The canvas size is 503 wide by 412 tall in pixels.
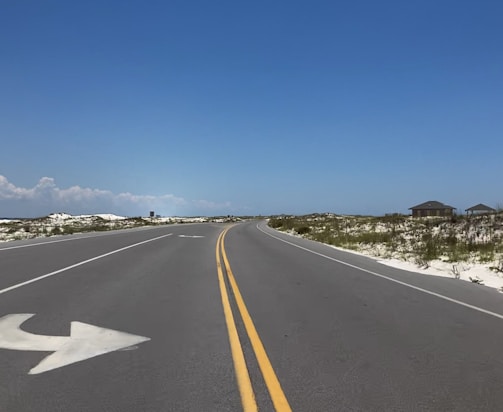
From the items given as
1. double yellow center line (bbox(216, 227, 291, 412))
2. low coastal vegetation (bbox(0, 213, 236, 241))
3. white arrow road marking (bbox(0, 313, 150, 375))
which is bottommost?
double yellow center line (bbox(216, 227, 291, 412))

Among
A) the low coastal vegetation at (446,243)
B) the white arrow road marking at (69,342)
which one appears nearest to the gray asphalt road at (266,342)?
the white arrow road marking at (69,342)

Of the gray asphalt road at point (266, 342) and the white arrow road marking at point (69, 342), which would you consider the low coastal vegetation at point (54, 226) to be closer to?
the gray asphalt road at point (266, 342)

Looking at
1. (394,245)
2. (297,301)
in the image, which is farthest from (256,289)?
(394,245)

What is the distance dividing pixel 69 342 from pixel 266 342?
2.63 m

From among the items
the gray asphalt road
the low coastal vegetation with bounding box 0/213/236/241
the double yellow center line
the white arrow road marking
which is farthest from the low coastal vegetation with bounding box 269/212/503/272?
the low coastal vegetation with bounding box 0/213/236/241

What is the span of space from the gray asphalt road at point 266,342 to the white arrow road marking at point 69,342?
14cm

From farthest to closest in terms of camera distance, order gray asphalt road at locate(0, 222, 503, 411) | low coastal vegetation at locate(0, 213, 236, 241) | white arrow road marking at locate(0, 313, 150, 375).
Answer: low coastal vegetation at locate(0, 213, 236, 241), white arrow road marking at locate(0, 313, 150, 375), gray asphalt road at locate(0, 222, 503, 411)

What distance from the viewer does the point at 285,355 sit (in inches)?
213

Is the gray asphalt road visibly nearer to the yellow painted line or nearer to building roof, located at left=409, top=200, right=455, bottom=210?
the yellow painted line

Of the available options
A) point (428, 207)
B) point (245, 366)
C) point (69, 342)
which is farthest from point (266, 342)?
point (428, 207)

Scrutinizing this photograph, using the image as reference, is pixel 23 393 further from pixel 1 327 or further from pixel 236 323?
pixel 236 323

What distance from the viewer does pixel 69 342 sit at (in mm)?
5855

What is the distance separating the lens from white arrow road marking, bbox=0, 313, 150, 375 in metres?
5.23

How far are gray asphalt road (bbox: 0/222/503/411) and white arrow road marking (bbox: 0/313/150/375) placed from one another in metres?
0.14
